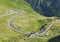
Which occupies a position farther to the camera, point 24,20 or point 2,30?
point 24,20

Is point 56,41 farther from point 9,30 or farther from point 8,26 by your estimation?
point 8,26

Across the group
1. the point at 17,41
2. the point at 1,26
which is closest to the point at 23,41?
the point at 17,41

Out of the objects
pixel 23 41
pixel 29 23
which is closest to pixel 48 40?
pixel 23 41

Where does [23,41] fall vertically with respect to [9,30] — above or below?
above

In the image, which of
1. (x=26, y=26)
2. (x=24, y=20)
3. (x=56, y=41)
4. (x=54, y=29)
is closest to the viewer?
(x=56, y=41)

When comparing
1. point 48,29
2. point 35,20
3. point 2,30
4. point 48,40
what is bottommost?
point 35,20

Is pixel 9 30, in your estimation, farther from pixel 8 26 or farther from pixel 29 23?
pixel 29 23

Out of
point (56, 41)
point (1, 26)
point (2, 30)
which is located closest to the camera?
point (56, 41)

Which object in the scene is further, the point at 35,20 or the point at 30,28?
the point at 35,20

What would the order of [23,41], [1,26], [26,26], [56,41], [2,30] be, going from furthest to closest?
[26,26] → [1,26] → [2,30] → [23,41] → [56,41]
